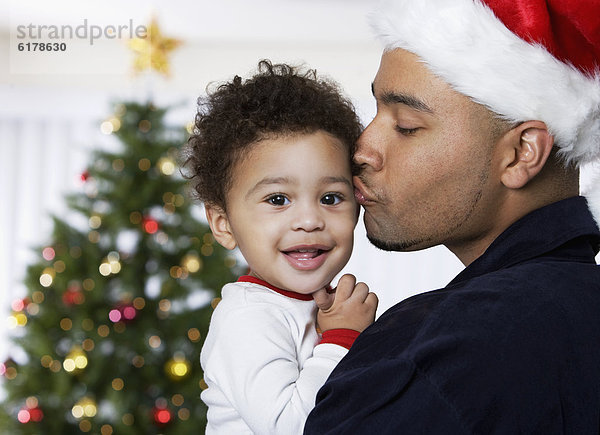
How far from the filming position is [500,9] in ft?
4.38

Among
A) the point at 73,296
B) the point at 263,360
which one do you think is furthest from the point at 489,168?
the point at 73,296

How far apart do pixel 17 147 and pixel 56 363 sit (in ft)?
9.20

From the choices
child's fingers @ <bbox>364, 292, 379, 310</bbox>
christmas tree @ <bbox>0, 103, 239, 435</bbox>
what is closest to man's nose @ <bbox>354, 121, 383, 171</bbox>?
child's fingers @ <bbox>364, 292, 379, 310</bbox>

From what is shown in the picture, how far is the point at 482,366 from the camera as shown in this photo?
95cm

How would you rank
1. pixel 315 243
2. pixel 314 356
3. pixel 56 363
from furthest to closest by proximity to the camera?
pixel 56 363, pixel 315 243, pixel 314 356

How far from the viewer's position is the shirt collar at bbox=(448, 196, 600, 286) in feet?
3.98

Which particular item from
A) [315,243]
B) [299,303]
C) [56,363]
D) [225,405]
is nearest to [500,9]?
[315,243]

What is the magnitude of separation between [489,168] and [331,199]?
33 cm

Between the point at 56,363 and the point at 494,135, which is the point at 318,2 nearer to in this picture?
the point at 56,363

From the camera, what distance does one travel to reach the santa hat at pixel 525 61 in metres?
1.31

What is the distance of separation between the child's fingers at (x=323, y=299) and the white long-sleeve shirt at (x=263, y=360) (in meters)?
0.01

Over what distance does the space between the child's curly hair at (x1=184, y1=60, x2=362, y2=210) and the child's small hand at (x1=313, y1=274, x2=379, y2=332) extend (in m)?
0.29

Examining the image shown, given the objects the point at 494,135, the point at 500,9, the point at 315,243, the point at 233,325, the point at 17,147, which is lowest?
the point at 233,325

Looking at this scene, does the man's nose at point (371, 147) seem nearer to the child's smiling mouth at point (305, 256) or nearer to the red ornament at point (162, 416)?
the child's smiling mouth at point (305, 256)
